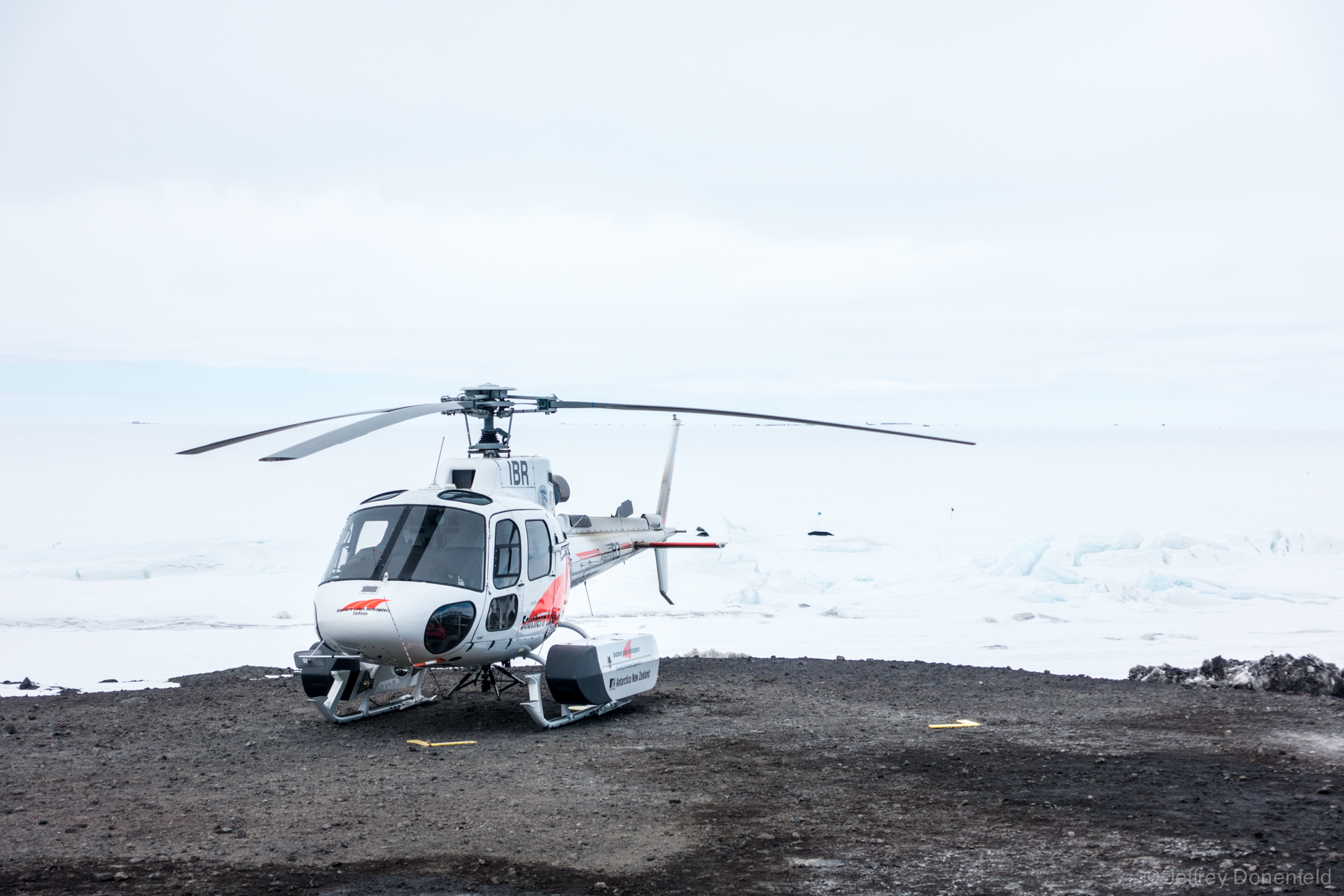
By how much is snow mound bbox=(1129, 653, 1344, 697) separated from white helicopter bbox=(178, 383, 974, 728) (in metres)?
5.35

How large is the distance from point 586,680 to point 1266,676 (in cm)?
733

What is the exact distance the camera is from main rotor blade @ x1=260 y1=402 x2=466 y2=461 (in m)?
6.85

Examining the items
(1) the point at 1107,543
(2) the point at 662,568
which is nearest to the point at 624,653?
(2) the point at 662,568

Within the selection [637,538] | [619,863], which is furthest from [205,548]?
[619,863]

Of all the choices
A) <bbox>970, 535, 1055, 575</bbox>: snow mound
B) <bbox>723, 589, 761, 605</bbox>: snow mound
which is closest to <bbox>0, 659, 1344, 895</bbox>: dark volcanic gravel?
<bbox>723, 589, 761, 605</bbox>: snow mound

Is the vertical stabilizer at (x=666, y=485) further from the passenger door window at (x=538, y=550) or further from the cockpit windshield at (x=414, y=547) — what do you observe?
the cockpit windshield at (x=414, y=547)

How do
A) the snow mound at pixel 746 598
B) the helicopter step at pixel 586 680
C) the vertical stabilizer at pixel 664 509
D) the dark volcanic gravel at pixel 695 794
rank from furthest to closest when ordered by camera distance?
the snow mound at pixel 746 598 → the vertical stabilizer at pixel 664 509 → the helicopter step at pixel 586 680 → the dark volcanic gravel at pixel 695 794

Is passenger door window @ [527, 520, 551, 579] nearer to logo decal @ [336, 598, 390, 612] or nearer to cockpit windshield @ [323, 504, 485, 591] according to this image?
cockpit windshield @ [323, 504, 485, 591]

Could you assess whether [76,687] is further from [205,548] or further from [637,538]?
[205,548]

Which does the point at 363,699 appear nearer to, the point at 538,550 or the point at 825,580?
the point at 538,550

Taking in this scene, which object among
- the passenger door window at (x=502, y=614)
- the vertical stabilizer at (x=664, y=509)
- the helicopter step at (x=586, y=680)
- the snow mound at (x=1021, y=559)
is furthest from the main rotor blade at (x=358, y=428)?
the snow mound at (x=1021, y=559)

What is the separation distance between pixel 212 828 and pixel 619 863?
2.71 m

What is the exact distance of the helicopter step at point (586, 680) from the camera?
995 centimetres

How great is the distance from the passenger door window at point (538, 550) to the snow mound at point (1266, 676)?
694 centimetres
